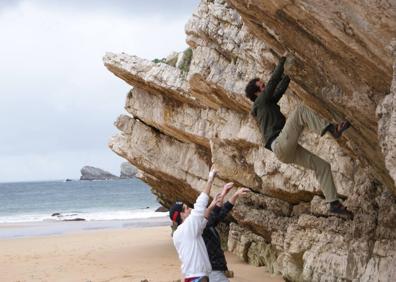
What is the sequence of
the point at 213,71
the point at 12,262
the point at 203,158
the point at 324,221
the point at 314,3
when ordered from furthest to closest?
the point at 12,262
the point at 203,158
the point at 213,71
the point at 324,221
the point at 314,3

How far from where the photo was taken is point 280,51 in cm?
1010

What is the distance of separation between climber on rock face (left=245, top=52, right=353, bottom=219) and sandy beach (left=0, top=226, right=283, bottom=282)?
6689mm

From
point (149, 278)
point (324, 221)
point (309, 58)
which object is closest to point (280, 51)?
point (309, 58)

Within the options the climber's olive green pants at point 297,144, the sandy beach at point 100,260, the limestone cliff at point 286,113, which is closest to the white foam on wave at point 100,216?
the sandy beach at point 100,260

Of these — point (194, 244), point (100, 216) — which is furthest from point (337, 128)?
point (100, 216)

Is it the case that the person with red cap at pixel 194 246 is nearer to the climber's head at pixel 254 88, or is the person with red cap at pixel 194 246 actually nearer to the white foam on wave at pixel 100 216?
the climber's head at pixel 254 88

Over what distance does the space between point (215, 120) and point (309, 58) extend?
29.1ft

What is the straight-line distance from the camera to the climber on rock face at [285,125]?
30.4 ft

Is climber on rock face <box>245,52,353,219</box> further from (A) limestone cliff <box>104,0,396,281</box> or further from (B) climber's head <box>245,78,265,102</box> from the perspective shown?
(A) limestone cliff <box>104,0,396,281</box>

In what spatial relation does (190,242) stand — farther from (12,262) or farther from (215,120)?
(12,262)

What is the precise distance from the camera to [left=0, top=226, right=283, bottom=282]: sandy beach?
18.2 meters

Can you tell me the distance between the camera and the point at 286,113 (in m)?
13.6

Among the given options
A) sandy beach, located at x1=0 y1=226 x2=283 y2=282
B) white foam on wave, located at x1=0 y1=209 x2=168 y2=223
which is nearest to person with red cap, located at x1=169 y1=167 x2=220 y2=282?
sandy beach, located at x1=0 y1=226 x2=283 y2=282

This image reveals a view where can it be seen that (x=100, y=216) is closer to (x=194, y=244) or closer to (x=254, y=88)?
(x=254, y=88)
